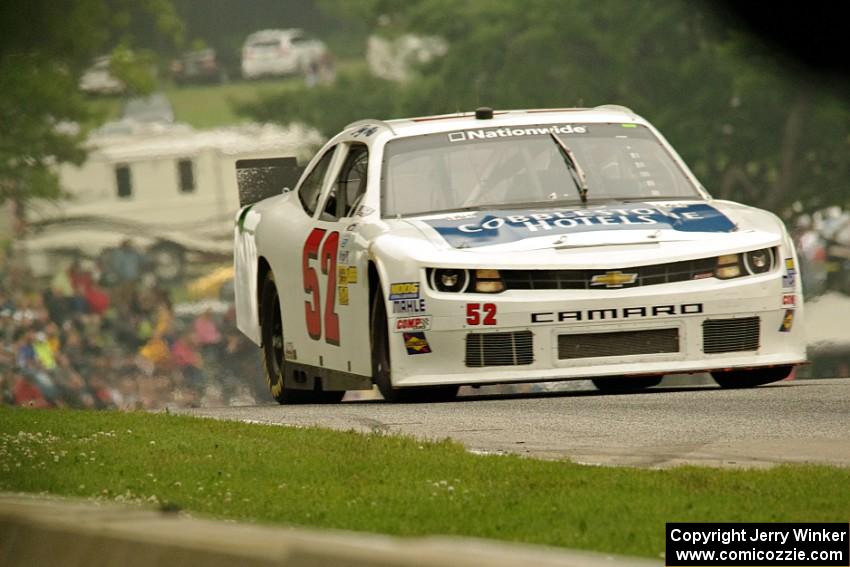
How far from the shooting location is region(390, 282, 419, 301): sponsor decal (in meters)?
10.3

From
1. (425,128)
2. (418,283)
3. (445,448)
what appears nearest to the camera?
(445,448)

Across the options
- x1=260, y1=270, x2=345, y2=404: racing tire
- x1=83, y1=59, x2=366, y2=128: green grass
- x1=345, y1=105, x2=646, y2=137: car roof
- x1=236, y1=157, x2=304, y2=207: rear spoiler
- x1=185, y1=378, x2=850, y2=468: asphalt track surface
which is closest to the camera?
x1=185, y1=378, x2=850, y2=468: asphalt track surface

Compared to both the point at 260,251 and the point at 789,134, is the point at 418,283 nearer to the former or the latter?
the point at 260,251

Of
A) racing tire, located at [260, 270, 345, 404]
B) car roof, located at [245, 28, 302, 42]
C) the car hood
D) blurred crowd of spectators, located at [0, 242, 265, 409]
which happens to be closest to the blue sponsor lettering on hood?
the car hood

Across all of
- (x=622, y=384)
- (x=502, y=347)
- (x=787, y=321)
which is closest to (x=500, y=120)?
(x=622, y=384)

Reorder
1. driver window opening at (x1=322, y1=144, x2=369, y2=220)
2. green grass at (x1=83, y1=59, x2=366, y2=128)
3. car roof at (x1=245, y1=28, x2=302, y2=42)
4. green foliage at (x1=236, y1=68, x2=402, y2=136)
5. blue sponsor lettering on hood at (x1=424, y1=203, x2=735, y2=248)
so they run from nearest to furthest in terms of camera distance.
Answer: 1. blue sponsor lettering on hood at (x1=424, y1=203, x2=735, y2=248)
2. driver window opening at (x1=322, y1=144, x2=369, y2=220)
3. green foliage at (x1=236, y1=68, x2=402, y2=136)
4. green grass at (x1=83, y1=59, x2=366, y2=128)
5. car roof at (x1=245, y1=28, x2=302, y2=42)

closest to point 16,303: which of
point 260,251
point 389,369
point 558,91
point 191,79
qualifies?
point 558,91

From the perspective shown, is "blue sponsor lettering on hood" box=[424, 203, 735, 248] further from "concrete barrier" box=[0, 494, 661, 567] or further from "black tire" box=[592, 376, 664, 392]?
"concrete barrier" box=[0, 494, 661, 567]

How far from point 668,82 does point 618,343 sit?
99.0 feet

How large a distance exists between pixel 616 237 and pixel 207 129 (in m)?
37.5

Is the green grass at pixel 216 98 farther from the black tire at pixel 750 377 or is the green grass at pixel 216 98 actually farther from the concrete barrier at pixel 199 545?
the concrete barrier at pixel 199 545

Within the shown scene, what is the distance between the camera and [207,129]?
4734cm

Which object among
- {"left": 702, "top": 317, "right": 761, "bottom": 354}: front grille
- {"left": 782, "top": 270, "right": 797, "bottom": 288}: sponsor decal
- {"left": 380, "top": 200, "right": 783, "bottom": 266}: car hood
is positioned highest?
{"left": 380, "top": 200, "right": 783, "bottom": 266}: car hood

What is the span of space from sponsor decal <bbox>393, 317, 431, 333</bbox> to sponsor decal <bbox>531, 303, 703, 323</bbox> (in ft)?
1.67
